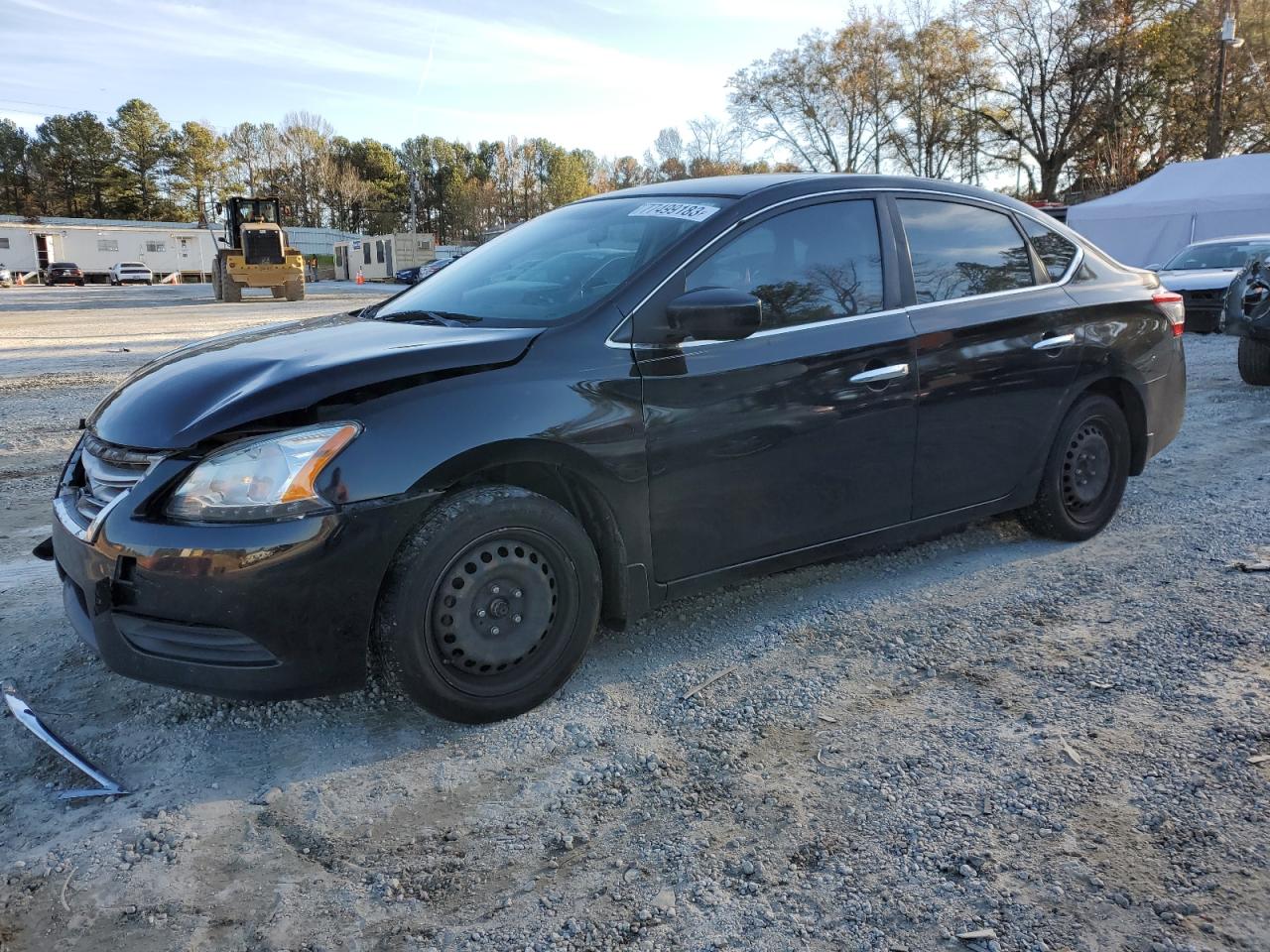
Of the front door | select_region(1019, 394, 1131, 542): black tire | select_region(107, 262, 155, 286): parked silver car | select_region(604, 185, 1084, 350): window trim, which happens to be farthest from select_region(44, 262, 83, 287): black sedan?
select_region(1019, 394, 1131, 542): black tire

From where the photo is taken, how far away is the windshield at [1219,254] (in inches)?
584

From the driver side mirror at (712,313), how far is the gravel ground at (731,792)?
46.4 inches

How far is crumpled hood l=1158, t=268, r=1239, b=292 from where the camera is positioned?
1407 centimetres

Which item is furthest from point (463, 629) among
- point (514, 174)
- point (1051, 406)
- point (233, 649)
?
point (514, 174)

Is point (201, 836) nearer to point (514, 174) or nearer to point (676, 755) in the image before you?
point (676, 755)

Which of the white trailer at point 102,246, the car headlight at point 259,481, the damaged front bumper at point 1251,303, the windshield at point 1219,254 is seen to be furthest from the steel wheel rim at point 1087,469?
the white trailer at point 102,246

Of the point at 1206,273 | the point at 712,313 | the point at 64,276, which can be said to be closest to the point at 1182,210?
the point at 1206,273

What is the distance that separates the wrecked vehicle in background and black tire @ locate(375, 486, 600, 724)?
834 centimetres

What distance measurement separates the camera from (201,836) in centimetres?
239

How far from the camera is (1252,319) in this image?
28.9 feet

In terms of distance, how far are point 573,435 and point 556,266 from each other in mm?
939

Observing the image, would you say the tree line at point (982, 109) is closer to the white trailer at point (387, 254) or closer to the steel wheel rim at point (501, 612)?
the white trailer at point (387, 254)

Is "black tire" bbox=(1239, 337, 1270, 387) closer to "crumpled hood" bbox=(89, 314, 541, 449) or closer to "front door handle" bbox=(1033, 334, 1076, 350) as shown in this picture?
"front door handle" bbox=(1033, 334, 1076, 350)

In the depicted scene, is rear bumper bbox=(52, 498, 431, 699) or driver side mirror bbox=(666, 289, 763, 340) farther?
driver side mirror bbox=(666, 289, 763, 340)
